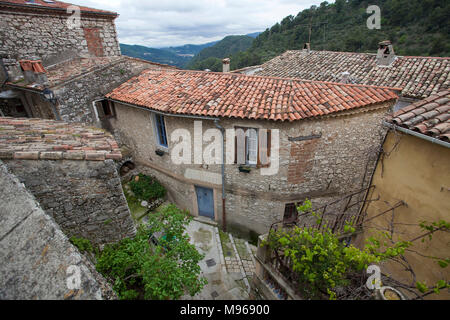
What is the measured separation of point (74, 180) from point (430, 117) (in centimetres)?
716

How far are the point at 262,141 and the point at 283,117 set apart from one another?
4.16 feet

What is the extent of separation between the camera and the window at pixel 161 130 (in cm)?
938

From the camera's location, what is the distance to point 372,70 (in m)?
13.4

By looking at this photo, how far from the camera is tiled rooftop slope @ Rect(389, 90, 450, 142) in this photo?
13.5 ft

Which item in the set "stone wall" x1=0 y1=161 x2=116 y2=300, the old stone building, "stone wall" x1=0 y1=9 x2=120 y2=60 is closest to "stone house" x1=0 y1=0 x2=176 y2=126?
"stone wall" x1=0 y1=9 x2=120 y2=60

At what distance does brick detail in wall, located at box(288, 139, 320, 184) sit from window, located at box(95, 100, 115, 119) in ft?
29.0

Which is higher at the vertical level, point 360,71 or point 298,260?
point 360,71

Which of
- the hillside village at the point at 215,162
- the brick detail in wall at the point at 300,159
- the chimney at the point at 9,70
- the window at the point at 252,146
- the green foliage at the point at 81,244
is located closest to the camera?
the hillside village at the point at 215,162

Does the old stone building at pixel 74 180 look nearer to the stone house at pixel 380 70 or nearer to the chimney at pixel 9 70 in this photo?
the chimney at pixel 9 70

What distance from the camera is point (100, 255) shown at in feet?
14.0

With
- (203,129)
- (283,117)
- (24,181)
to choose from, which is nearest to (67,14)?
(203,129)

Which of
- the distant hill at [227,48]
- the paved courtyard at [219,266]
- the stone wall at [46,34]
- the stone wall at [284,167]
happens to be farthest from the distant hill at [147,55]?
the paved courtyard at [219,266]

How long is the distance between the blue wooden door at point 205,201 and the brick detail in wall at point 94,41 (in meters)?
9.45
